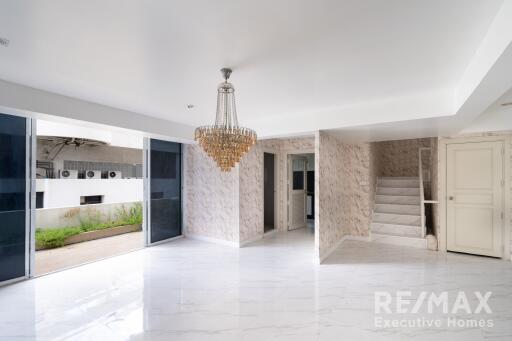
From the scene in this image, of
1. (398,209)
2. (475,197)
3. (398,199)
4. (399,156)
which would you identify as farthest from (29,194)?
(399,156)

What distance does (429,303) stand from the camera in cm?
269

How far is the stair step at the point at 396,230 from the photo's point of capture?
489cm

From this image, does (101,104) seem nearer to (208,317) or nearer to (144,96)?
(144,96)

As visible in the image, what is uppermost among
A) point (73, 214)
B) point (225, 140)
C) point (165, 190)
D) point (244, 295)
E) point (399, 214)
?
point (225, 140)

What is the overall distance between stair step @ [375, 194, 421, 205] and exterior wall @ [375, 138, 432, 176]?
1.28 meters

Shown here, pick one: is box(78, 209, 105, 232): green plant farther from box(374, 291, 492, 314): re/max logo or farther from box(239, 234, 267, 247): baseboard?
box(374, 291, 492, 314): re/max logo

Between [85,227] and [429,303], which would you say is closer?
[429,303]

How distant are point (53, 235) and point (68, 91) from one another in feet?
11.9

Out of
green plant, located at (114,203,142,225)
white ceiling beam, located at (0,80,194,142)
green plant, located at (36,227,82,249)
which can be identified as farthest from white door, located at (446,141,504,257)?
green plant, located at (36,227,82,249)

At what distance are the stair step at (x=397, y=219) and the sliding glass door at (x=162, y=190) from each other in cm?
439

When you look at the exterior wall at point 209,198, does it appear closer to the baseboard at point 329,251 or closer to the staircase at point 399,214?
the baseboard at point 329,251

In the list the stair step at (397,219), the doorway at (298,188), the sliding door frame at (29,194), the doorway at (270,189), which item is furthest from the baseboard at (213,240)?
the stair step at (397,219)

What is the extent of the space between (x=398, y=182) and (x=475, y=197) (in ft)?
6.30

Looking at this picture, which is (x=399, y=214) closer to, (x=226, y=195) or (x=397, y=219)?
(x=397, y=219)
